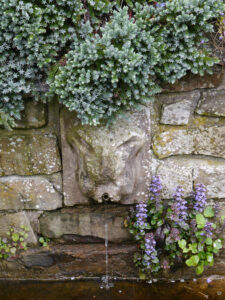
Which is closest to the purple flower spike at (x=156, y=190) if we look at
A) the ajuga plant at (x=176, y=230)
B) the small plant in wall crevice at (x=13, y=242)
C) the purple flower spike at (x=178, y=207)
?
the ajuga plant at (x=176, y=230)

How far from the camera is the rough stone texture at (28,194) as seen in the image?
82.2 inches

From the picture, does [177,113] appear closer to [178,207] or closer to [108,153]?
[108,153]

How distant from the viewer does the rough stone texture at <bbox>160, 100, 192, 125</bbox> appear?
1906mm

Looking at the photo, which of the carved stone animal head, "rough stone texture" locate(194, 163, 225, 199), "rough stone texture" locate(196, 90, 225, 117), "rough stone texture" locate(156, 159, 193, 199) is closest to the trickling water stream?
the carved stone animal head

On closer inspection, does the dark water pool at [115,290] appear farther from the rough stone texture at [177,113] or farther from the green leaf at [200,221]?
the rough stone texture at [177,113]

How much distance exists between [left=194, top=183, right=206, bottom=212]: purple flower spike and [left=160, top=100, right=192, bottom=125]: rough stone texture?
1.43 ft

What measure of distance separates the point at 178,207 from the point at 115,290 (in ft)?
2.46

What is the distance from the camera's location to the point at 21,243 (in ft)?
7.22

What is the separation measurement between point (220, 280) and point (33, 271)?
134 centimetres

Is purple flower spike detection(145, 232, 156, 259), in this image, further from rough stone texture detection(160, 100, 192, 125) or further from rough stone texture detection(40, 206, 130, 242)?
rough stone texture detection(160, 100, 192, 125)

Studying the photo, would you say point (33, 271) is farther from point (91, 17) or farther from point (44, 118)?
point (91, 17)

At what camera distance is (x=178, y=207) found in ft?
6.60

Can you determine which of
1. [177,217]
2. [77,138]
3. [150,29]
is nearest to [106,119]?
[77,138]

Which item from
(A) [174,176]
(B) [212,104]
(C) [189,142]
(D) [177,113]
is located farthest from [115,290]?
(B) [212,104]
